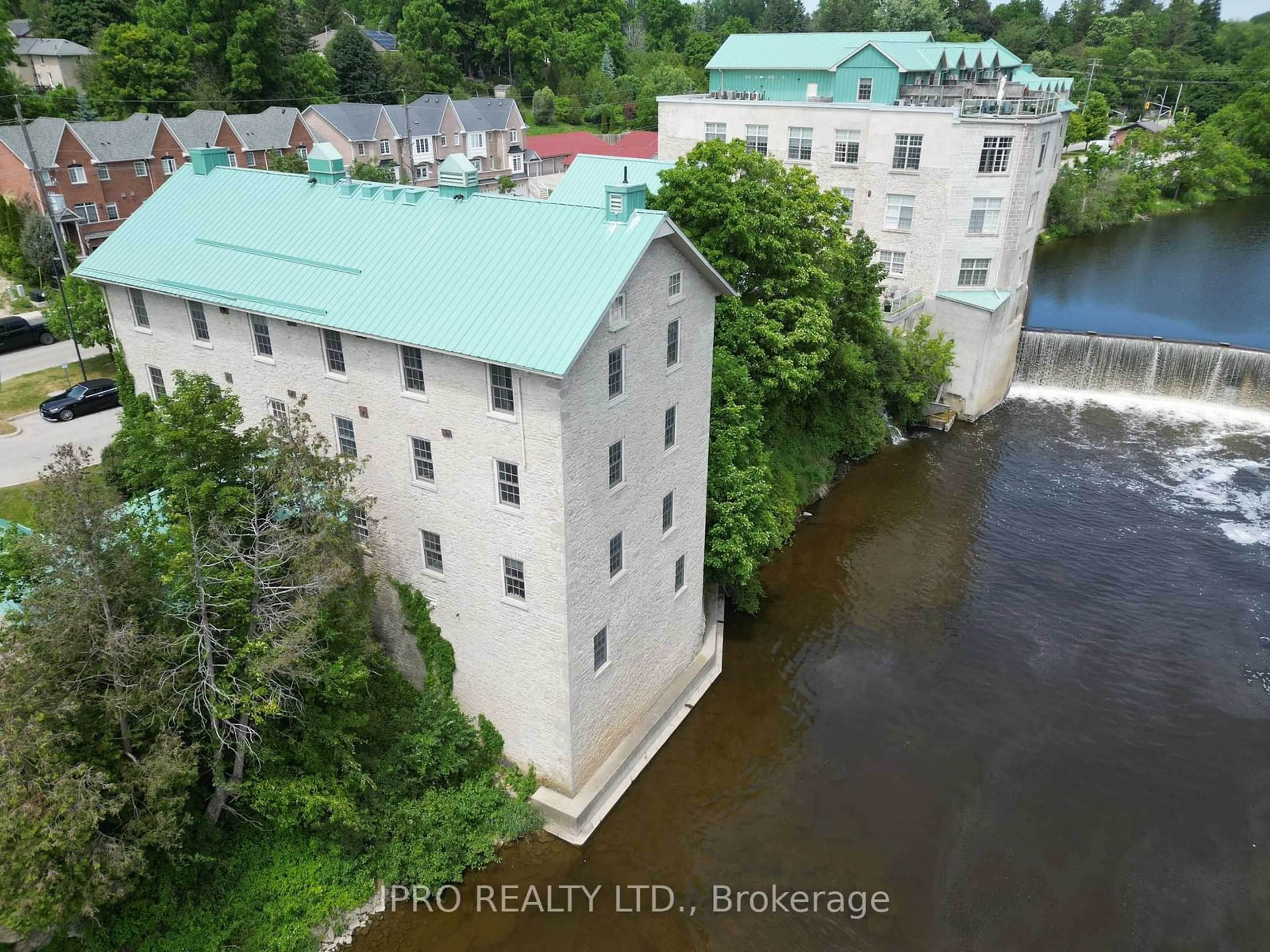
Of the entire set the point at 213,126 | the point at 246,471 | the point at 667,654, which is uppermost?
the point at 213,126

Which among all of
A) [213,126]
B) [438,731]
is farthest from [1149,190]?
[438,731]

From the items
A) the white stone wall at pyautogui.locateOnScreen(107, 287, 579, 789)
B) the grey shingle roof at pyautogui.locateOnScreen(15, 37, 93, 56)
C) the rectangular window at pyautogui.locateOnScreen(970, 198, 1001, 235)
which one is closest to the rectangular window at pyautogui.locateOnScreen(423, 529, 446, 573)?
the white stone wall at pyautogui.locateOnScreen(107, 287, 579, 789)

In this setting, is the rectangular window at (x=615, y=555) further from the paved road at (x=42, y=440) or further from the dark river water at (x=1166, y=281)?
the dark river water at (x=1166, y=281)

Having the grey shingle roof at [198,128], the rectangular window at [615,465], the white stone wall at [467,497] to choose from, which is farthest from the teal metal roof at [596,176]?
the grey shingle roof at [198,128]

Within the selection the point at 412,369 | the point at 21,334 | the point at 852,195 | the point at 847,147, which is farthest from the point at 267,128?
the point at 412,369

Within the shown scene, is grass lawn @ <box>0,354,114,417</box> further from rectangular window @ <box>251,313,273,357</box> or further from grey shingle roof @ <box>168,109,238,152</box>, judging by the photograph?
grey shingle roof @ <box>168,109,238,152</box>

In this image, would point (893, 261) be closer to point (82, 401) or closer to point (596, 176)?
point (596, 176)

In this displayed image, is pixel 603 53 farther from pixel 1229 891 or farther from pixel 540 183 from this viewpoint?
pixel 1229 891
